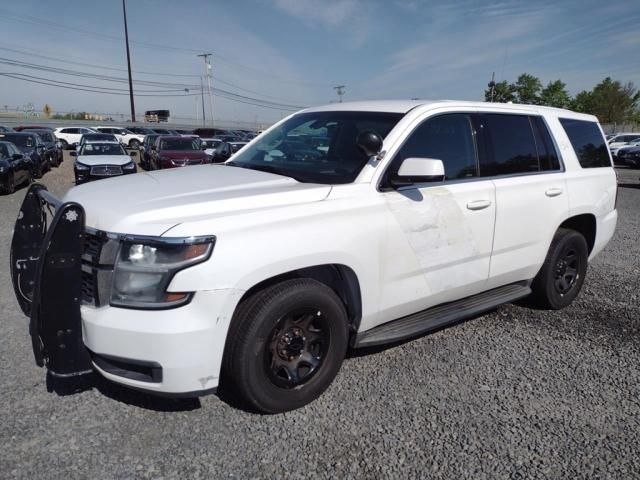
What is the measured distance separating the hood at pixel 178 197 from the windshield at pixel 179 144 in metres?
14.4

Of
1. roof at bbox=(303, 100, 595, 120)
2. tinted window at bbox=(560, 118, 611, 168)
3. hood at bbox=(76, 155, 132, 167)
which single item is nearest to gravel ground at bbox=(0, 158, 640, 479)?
tinted window at bbox=(560, 118, 611, 168)

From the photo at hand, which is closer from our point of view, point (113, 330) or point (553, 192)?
point (113, 330)

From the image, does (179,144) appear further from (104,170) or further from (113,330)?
(113,330)

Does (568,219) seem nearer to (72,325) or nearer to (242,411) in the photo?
(242,411)

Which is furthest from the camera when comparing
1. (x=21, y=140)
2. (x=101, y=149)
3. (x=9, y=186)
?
(x=21, y=140)

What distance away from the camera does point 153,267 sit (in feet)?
7.72

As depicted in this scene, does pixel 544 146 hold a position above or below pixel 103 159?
above

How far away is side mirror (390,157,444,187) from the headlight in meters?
1.31

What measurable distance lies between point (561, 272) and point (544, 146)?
4.04 ft

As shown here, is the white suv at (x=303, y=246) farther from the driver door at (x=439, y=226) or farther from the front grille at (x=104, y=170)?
the front grille at (x=104, y=170)

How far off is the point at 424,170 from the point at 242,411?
6.07 feet

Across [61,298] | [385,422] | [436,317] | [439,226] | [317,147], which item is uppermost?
[317,147]

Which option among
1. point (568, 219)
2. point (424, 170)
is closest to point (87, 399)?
point (424, 170)

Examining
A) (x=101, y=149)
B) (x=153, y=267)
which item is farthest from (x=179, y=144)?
(x=153, y=267)
